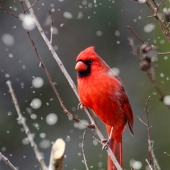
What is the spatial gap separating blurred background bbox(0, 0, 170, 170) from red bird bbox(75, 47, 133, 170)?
1250mm

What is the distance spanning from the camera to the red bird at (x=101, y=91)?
1708 mm

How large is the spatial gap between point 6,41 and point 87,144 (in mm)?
1051

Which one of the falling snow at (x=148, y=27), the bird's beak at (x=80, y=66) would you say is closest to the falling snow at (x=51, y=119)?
the falling snow at (x=148, y=27)

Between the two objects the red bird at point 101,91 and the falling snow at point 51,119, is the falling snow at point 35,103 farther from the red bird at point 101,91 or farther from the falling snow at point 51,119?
the red bird at point 101,91

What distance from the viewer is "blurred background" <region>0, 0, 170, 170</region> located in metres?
3.16

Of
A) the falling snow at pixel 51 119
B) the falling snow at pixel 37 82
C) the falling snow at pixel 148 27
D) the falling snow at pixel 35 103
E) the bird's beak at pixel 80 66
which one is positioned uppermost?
the bird's beak at pixel 80 66

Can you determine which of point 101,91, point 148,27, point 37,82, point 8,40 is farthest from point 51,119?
point 101,91

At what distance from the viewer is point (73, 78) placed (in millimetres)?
3119

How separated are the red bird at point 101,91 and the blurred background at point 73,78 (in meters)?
1.25

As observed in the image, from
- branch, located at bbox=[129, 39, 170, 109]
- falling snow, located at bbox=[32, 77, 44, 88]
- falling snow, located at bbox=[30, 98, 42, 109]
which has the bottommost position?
falling snow, located at bbox=[30, 98, 42, 109]

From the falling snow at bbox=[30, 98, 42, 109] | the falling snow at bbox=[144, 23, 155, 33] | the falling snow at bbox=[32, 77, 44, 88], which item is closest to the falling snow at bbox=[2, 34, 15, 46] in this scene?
the falling snow at bbox=[32, 77, 44, 88]

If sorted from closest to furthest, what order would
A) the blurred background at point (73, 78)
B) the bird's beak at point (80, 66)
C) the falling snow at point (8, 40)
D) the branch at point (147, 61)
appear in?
the branch at point (147, 61) → the bird's beak at point (80, 66) → the blurred background at point (73, 78) → the falling snow at point (8, 40)

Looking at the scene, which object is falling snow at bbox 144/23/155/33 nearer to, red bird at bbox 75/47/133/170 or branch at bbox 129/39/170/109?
Result: red bird at bbox 75/47/133/170

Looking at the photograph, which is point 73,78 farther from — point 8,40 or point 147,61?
point 147,61
